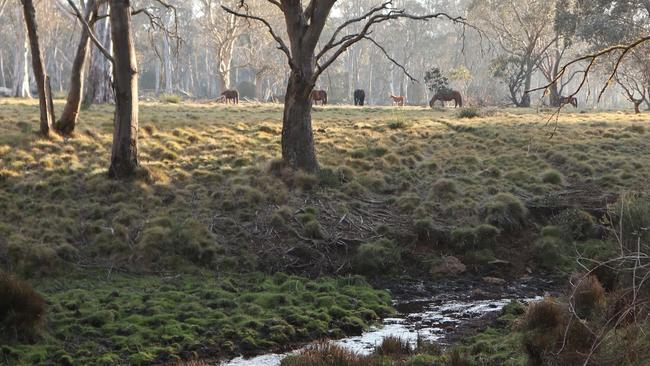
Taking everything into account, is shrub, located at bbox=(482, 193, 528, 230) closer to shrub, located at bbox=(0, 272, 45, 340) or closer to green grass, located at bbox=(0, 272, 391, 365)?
green grass, located at bbox=(0, 272, 391, 365)

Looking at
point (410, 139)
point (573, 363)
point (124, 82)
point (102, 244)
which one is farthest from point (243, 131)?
point (573, 363)

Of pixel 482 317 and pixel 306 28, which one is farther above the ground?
pixel 306 28

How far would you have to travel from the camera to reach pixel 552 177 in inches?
629

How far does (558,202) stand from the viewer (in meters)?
14.5

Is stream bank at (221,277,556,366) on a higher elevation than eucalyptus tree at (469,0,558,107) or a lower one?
lower

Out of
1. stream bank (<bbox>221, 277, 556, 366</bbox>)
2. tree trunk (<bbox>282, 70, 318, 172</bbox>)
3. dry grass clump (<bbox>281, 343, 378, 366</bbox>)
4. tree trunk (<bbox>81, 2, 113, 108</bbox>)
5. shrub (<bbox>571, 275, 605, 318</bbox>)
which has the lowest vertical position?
stream bank (<bbox>221, 277, 556, 366</bbox>)

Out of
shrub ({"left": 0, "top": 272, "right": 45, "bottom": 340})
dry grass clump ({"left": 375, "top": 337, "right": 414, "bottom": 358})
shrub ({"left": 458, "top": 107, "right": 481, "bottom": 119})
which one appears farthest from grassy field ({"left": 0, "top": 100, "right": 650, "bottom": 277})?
shrub ({"left": 458, "top": 107, "right": 481, "bottom": 119})

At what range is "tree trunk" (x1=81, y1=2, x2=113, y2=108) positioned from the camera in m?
23.5

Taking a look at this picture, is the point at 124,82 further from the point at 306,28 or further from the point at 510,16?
the point at 510,16

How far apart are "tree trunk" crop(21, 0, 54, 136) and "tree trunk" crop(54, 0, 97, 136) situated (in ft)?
1.35

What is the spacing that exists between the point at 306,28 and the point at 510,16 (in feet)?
127

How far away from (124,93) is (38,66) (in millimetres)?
2532

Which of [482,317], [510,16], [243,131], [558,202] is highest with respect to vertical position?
[510,16]

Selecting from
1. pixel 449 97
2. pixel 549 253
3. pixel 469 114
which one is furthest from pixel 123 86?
pixel 449 97
